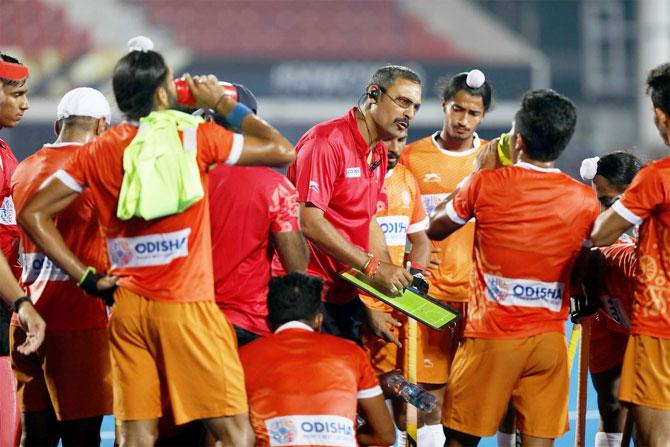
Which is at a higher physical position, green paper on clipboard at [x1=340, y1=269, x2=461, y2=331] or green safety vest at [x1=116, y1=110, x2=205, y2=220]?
green safety vest at [x1=116, y1=110, x2=205, y2=220]

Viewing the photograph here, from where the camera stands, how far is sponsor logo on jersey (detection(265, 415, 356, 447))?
12.9 ft

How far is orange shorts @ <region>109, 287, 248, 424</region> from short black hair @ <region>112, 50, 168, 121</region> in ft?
2.17

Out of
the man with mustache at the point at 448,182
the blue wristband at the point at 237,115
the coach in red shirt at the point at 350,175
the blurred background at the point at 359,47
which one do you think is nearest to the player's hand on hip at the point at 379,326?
the coach in red shirt at the point at 350,175

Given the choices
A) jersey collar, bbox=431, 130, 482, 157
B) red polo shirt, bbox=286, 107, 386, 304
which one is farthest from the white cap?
jersey collar, bbox=431, 130, 482, 157

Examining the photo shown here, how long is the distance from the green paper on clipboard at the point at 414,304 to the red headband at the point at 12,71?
1.76 meters

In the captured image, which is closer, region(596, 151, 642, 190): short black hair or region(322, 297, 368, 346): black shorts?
region(596, 151, 642, 190): short black hair

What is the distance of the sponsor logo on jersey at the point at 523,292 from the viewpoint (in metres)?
4.25

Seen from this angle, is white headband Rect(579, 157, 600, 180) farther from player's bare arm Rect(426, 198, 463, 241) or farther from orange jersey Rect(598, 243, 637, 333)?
player's bare arm Rect(426, 198, 463, 241)

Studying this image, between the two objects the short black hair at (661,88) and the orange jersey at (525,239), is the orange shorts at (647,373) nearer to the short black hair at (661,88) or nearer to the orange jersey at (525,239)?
the orange jersey at (525,239)

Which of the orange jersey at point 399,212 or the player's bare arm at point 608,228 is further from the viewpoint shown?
the orange jersey at point 399,212

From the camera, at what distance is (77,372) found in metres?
4.67

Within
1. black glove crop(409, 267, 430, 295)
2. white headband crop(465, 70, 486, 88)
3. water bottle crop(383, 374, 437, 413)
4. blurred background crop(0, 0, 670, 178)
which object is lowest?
water bottle crop(383, 374, 437, 413)

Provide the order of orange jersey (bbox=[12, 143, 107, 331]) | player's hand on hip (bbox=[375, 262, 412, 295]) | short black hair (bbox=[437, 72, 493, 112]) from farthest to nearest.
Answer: short black hair (bbox=[437, 72, 493, 112])
player's hand on hip (bbox=[375, 262, 412, 295])
orange jersey (bbox=[12, 143, 107, 331])

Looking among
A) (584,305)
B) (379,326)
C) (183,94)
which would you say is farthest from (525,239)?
(183,94)
